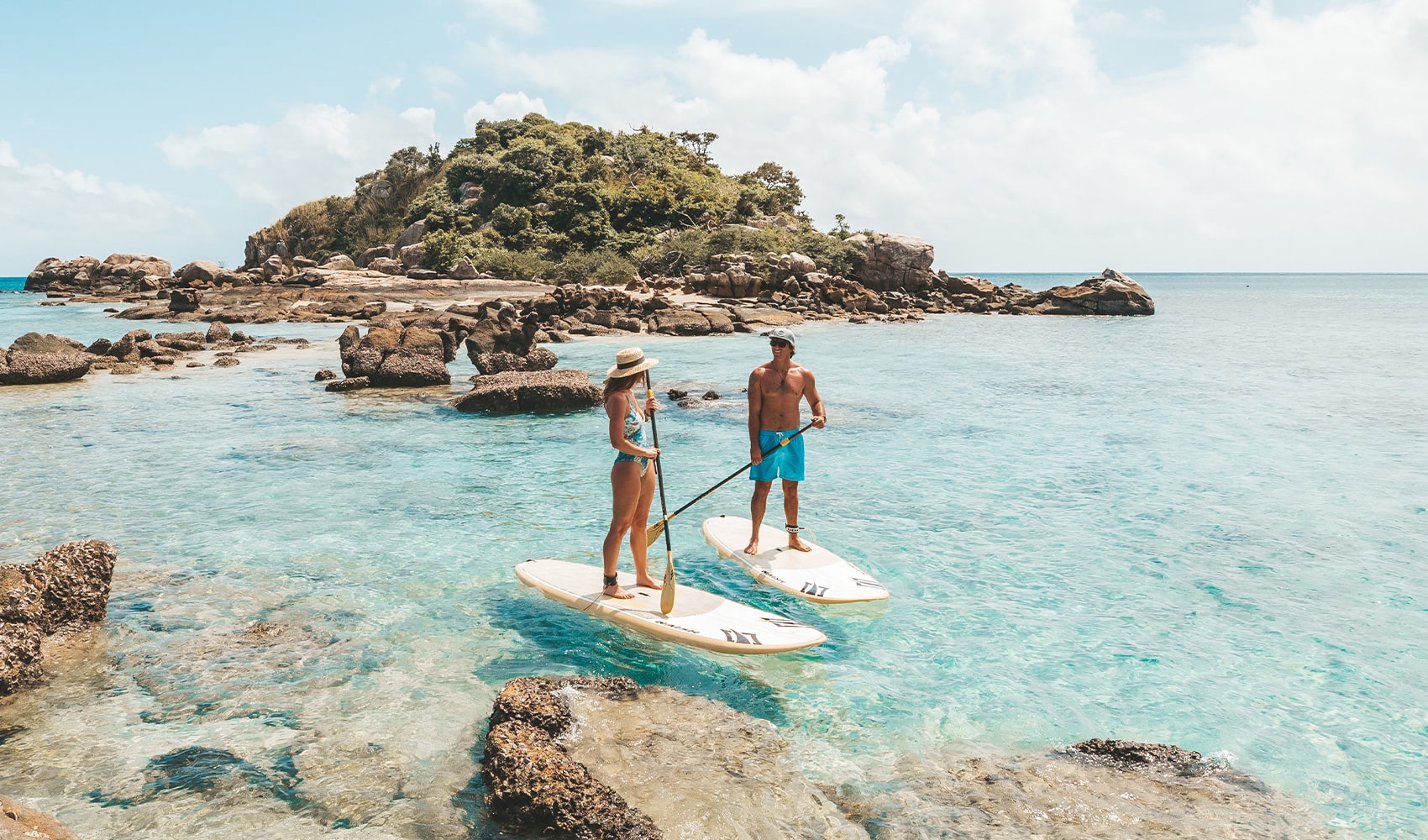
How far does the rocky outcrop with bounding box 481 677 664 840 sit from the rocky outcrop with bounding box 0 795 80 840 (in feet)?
6.19

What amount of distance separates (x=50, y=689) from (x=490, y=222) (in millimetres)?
54957

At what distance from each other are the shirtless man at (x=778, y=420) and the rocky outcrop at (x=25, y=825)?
588 cm

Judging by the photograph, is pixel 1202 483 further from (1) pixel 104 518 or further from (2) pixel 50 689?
(1) pixel 104 518

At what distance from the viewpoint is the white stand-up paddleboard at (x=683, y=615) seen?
6438mm

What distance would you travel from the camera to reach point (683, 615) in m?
6.82

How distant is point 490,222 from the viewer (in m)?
57.7

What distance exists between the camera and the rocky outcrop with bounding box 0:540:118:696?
592 cm

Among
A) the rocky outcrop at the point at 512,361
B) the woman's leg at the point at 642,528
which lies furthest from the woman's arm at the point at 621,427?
the rocky outcrop at the point at 512,361

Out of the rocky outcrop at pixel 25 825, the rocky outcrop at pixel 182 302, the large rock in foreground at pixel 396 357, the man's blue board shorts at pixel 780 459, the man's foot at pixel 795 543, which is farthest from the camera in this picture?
the rocky outcrop at pixel 182 302

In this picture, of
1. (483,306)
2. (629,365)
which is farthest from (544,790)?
(483,306)

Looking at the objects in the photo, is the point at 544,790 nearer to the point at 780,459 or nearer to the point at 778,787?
the point at 778,787

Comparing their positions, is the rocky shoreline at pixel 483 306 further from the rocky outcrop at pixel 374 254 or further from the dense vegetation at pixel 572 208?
the dense vegetation at pixel 572 208

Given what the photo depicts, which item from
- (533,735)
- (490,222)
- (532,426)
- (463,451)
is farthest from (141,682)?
(490,222)

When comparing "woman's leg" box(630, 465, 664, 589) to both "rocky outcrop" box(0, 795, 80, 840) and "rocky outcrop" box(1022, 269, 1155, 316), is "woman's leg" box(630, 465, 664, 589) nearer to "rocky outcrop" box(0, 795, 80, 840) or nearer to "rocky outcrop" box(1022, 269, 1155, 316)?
"rocky outcrop" box(0, 795, 80, 840)
